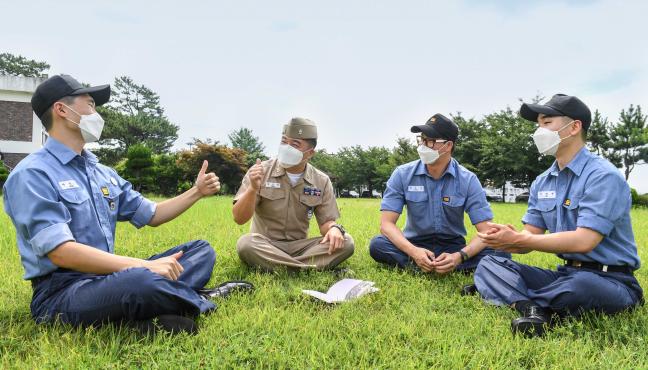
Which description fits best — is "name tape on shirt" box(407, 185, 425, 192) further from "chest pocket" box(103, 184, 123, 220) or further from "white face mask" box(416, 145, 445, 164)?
"chest pocket" box(103, 184, 123, 220)

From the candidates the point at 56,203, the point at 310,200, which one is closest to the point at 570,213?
the point at 310,200

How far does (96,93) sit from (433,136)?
290cm

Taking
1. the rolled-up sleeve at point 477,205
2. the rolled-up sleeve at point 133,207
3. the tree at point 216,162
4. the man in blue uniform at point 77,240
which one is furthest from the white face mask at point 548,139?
the tree at point 216,162

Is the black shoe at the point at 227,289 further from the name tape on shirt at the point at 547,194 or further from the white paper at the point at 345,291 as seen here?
the name tape on shirt at the point at 547,194

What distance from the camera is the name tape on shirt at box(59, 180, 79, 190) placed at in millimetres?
2838

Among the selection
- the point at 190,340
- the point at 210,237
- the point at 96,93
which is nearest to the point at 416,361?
the point at 190,340

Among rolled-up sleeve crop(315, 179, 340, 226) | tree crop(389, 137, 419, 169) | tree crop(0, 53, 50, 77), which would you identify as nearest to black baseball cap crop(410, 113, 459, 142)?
rolled-up sleeve crop(315, 179, 340, 226)

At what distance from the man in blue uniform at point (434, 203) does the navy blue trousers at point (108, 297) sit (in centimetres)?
228

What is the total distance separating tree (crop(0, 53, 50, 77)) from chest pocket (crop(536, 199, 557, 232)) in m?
43.9

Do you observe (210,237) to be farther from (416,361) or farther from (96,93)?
(416,361)

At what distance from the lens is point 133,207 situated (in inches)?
140

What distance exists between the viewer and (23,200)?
2662mm

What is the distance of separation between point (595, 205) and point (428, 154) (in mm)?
1704

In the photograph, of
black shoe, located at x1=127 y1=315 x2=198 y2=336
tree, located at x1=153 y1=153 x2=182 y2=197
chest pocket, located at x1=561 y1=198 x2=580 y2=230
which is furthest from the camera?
tree, located at x1=153 y1=153 x2=182 y2=197
